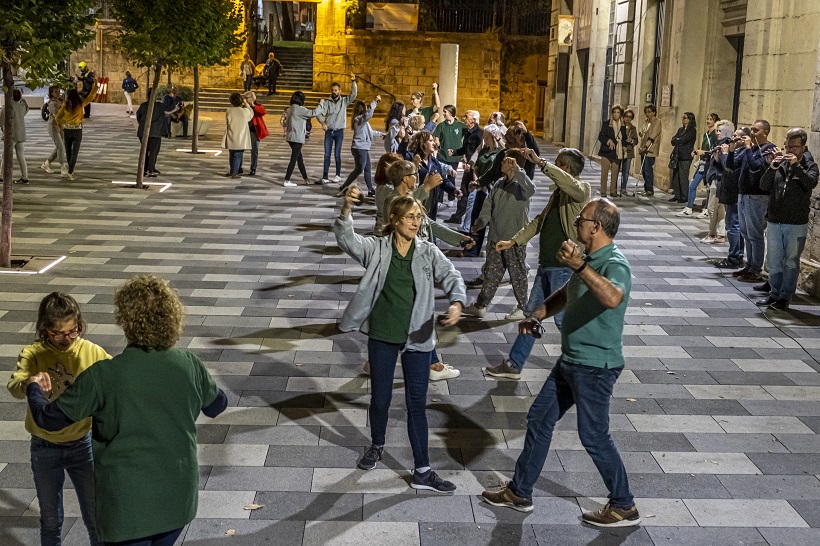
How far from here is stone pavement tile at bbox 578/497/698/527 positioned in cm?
577

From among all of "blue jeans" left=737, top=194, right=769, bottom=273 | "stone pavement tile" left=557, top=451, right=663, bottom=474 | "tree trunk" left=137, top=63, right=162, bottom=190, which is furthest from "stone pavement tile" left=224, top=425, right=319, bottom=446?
"tree trunk" left=137, top=63, right=162, bottom=190

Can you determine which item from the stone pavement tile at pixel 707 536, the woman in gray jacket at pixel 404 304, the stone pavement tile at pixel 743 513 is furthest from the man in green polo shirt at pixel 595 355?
the woman in gray jacket at pixel 404 304

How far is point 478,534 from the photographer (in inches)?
219

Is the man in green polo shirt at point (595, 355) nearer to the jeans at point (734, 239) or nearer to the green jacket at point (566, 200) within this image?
the green jacket at point (566, 200)

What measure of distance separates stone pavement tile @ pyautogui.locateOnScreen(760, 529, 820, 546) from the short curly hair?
3501mm

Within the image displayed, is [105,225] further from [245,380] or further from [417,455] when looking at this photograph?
[417,455]

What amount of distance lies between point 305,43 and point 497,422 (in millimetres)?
44947

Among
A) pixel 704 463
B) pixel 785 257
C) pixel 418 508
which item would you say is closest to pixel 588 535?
pixel 418 508

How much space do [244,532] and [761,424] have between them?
13.1 ft

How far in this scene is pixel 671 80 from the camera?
2077 centimetres

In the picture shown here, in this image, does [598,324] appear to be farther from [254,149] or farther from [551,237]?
[254,149]

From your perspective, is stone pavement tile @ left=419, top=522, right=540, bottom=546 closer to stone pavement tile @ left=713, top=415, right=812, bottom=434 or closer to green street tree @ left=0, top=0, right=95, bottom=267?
stone pavement tile @ left=713, top=415, right=812, bottom=434

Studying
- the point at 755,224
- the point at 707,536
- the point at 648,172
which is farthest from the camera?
the point at 648,172

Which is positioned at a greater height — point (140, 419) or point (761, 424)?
point (140, 419)
